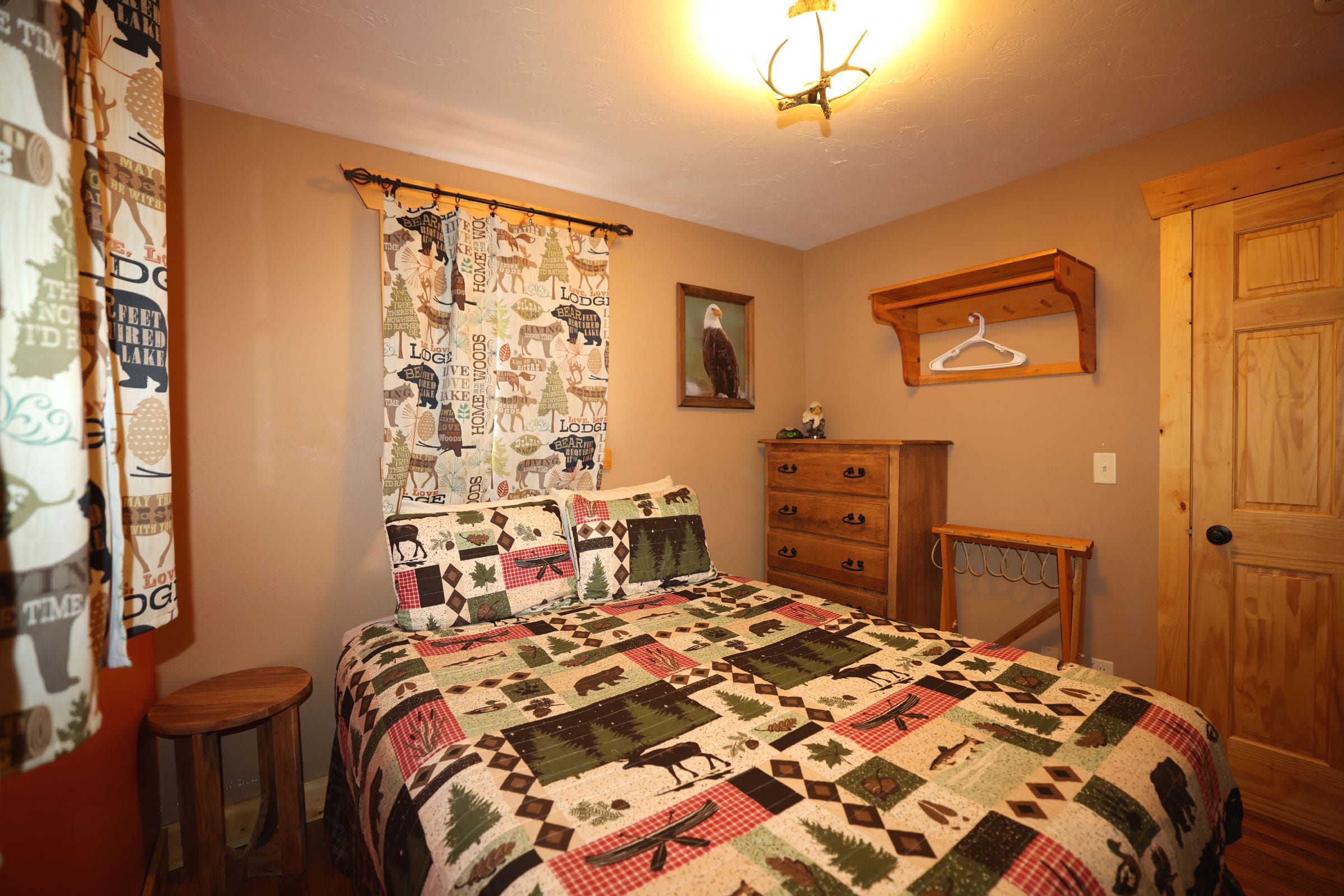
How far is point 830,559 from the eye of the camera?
9.12 feet

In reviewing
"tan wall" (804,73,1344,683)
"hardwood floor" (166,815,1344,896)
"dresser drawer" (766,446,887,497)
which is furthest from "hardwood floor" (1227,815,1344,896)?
"dresser drawer" (766,446,887,497)

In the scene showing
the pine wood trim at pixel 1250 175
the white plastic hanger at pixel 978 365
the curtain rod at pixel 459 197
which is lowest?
the white plastic hanger at pixel 978 365

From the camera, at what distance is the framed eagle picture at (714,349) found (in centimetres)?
297

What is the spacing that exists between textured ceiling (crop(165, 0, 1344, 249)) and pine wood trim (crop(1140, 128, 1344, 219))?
23 cm

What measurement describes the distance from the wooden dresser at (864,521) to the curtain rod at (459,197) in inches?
58.3

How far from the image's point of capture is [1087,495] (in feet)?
7.72

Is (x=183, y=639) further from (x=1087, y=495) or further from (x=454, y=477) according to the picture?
(x=1087, y=495)

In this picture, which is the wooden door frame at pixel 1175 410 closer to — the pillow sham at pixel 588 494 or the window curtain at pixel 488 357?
the pillow sham at pixel 588 494

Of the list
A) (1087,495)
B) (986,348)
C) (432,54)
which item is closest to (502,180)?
(432,54)

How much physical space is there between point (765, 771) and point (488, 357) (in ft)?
6.18

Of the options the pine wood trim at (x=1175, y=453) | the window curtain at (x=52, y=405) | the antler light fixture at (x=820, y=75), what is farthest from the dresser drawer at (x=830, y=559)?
the window curtain at (x=52, y=405)

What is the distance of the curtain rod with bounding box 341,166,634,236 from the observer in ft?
6.73

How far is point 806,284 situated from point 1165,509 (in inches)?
85.1

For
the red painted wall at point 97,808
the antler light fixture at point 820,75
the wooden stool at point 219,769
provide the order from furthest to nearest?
1. the wooden stool at point 219,769
2. the antler light fixture at point 820,75
3. the red painted wall at point 97,808
